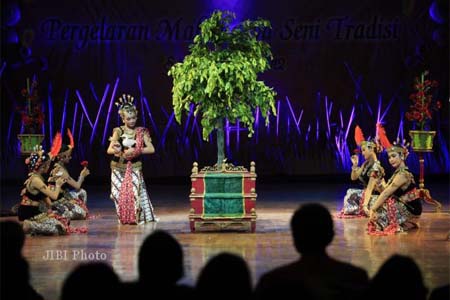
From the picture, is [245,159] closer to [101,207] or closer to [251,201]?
[101,207]

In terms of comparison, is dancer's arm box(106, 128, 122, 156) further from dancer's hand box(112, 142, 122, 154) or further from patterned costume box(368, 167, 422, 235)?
patterned costume box(368, 167, 422, 235)

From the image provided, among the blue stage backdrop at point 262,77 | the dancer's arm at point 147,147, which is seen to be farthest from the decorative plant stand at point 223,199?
the blue stage backdrop at point 262,77

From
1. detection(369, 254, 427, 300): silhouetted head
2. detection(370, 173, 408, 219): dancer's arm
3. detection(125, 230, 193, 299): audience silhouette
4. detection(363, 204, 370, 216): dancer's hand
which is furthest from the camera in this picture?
detection(363, 204, 370, 216): dancer's hand

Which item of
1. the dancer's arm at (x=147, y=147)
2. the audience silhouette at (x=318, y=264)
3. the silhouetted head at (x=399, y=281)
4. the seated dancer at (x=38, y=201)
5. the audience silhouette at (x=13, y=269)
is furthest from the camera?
the dancer's arm at (x=147, y=147)

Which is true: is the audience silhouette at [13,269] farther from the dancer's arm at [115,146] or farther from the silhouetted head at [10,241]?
the dancer's arm at [115,146]

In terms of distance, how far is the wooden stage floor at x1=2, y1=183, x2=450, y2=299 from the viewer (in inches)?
232

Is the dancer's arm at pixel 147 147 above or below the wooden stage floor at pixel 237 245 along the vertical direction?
above

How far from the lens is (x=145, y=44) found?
12.1 metres

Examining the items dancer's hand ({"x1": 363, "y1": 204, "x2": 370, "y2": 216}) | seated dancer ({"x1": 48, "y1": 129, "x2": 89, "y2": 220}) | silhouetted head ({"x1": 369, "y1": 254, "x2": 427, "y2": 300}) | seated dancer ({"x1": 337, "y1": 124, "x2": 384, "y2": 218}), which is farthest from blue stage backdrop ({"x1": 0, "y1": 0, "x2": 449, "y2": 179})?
silhouetted head ({"x1": 369, "y1": 254, "x2": 427, "y2": 300})

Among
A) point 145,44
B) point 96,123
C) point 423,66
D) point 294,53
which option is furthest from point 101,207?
point 423,66

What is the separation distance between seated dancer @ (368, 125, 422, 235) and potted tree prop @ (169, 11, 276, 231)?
45.4 inches

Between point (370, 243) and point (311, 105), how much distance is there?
5273 mm

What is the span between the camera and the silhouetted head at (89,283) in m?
2.64

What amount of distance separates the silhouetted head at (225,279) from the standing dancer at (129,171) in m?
5.72
